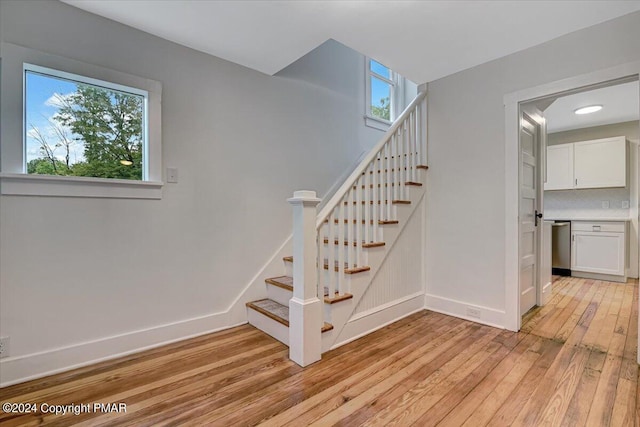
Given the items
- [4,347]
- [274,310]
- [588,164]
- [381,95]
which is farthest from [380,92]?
[4,347]

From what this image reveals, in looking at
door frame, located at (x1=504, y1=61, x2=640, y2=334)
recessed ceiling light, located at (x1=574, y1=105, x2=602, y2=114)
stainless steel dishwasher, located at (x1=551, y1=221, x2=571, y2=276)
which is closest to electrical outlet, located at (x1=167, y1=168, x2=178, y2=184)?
door frame, located at (x1=504, y1=61, x2=640, y2=334)

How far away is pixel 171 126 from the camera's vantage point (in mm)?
2355

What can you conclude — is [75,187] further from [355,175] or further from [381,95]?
[381,95]

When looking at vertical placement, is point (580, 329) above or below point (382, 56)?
below

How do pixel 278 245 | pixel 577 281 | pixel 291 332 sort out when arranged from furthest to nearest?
1. pixel 577 281
2. pixel 278 245
3. pixel 291 332

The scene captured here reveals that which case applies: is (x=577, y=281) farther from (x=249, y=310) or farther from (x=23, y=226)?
(x=23, y=226)

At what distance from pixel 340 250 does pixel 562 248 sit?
4.40 m

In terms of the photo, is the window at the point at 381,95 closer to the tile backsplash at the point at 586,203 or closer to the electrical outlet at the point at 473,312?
the electrical outlet at the point at 473,312

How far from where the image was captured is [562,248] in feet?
15.6

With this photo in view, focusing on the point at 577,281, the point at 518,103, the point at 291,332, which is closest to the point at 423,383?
the point at 291,332

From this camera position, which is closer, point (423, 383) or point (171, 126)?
point (423, 383)

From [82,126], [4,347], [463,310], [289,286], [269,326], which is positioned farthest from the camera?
[463,310]

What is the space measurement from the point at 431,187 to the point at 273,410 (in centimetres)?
246

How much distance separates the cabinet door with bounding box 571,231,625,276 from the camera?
166 inches
